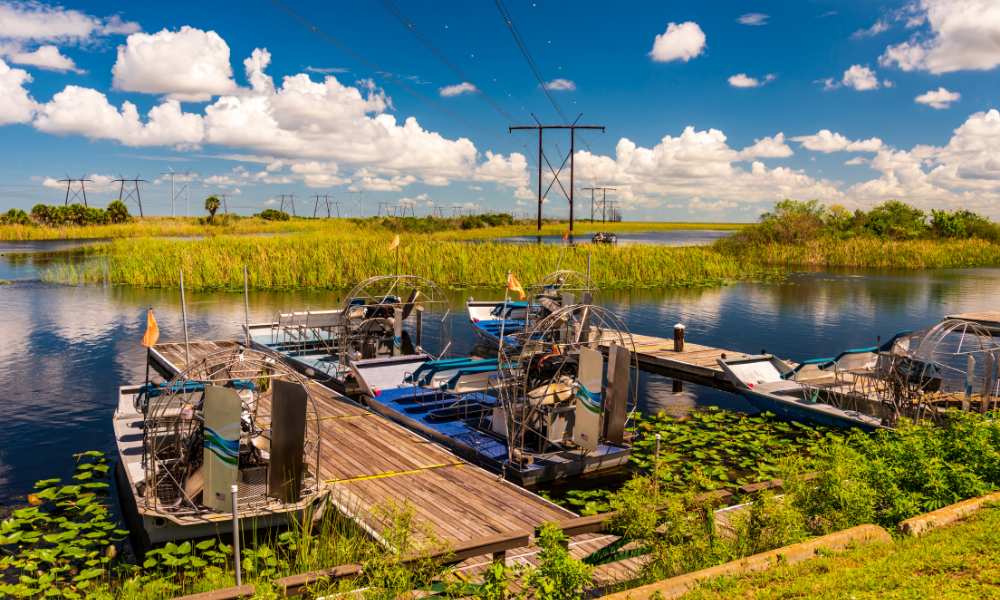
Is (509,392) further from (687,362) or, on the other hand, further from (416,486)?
(687,362)

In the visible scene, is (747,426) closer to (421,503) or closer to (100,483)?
(421,503)

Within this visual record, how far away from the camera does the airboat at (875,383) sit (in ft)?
48.2

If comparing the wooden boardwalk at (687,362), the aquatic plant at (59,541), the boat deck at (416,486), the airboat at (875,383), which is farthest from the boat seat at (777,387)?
the aquatic plant at (59,541)

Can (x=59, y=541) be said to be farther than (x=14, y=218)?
No

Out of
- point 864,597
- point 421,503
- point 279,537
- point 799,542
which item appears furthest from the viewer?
point 421,503

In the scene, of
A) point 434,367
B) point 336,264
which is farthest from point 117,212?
point 434,367

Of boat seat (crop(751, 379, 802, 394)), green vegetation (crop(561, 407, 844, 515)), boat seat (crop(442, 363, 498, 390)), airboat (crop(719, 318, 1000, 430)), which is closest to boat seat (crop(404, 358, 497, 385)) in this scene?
boat seat (crop(442, 363, 498, 390))

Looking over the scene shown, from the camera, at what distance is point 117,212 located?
11544 cm

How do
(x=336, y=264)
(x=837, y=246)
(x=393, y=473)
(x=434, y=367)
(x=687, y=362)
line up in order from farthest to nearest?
(x=837, y=246) → (x=336, y=264) → (x=687, y=362) → (x=434, y=367) → (x=393, y=473)

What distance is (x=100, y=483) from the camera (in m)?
13.6

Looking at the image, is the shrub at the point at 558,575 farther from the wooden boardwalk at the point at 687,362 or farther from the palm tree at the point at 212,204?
the palm tree at the point at 212,204

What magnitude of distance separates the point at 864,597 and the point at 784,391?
12999 mm

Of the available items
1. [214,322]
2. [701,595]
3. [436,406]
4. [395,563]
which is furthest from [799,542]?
[214,322]

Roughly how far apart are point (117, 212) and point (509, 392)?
123 metres
